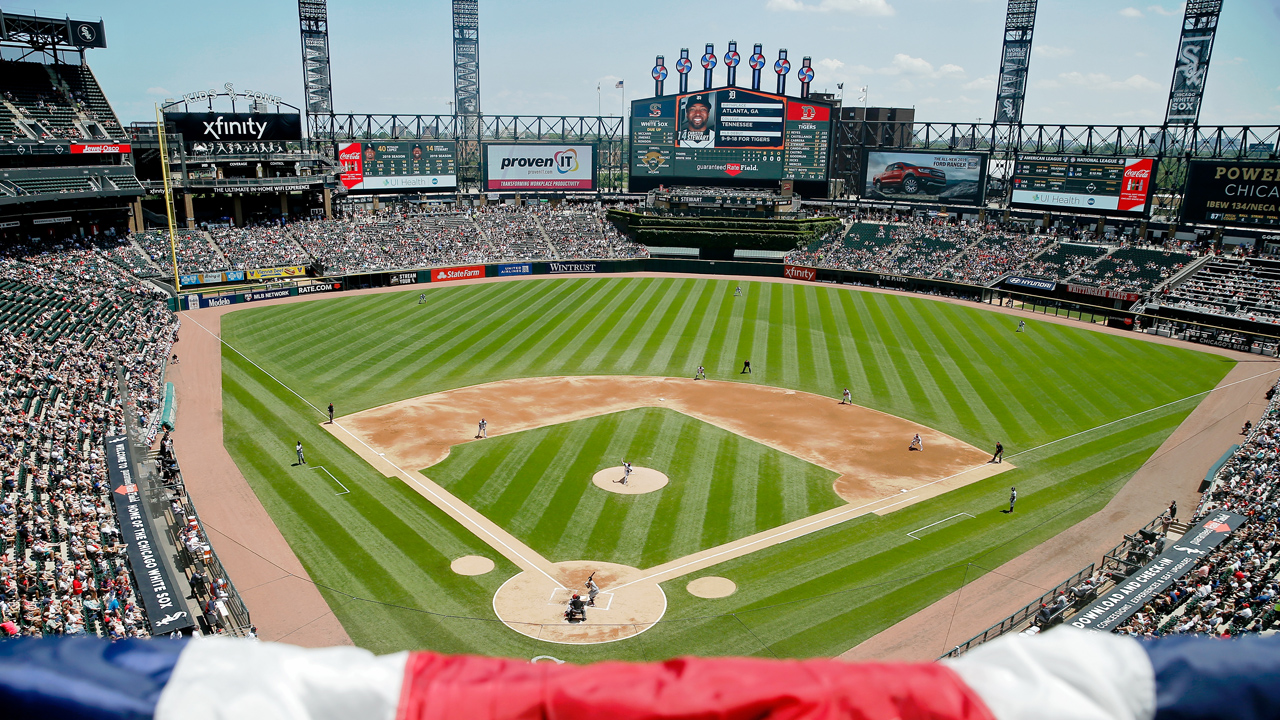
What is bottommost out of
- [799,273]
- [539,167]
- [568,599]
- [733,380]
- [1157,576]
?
[568,599]

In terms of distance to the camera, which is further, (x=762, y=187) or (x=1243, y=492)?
(x=762, y=187)

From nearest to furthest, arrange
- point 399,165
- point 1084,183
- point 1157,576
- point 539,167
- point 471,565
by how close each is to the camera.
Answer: point 1157,576 < point 471,565 < point 1084,183 < point 399,165 < point 539,167

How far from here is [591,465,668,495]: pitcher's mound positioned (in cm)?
3109

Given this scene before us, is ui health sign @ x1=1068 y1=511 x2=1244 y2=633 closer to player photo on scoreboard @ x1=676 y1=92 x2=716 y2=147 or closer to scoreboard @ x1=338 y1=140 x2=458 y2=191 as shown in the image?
player photo on scoreboard @ x1=676 y1=92 x2=716 y2=147

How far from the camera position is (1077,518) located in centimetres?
2984

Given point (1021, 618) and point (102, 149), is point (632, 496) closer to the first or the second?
point (1021, 618)

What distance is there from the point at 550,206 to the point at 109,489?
7575 cm

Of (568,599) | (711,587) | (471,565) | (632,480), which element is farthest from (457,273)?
(711,587)

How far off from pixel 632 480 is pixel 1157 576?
1736 centimetres

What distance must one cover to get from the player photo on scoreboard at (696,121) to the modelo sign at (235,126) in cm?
3911

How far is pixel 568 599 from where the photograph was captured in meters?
24.1

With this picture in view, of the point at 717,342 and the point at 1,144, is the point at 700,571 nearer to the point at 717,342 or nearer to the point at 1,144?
the point at 717,342

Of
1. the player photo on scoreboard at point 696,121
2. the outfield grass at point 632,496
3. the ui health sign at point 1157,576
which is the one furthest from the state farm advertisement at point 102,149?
the ui health sign at point 1157,576

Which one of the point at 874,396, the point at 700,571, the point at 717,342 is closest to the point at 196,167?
the point at 717,342
